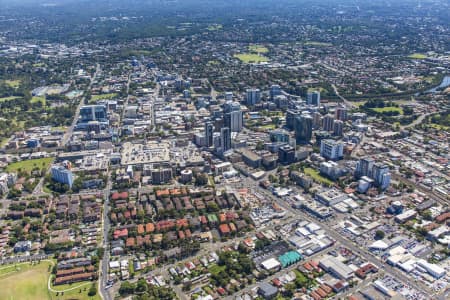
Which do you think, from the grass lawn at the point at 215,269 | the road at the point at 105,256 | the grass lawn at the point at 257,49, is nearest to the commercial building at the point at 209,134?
the road at the point at 105,256

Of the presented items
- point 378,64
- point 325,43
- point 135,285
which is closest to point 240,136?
point 135,285

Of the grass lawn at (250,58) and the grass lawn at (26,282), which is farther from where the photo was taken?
the grass lawn at (250,58)

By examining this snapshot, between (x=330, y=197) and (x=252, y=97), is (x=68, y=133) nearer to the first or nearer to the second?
(x=252, y=97)

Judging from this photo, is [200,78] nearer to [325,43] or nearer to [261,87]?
[261,87]

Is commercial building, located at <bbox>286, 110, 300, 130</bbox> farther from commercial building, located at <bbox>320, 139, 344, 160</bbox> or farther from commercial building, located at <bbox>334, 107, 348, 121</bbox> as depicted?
commercial building, located at <bbox>320, 139, 344, 160</bbox>

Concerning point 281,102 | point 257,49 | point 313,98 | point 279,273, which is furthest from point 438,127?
point 257,49

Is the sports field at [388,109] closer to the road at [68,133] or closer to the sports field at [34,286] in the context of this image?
the road at [68,133]
